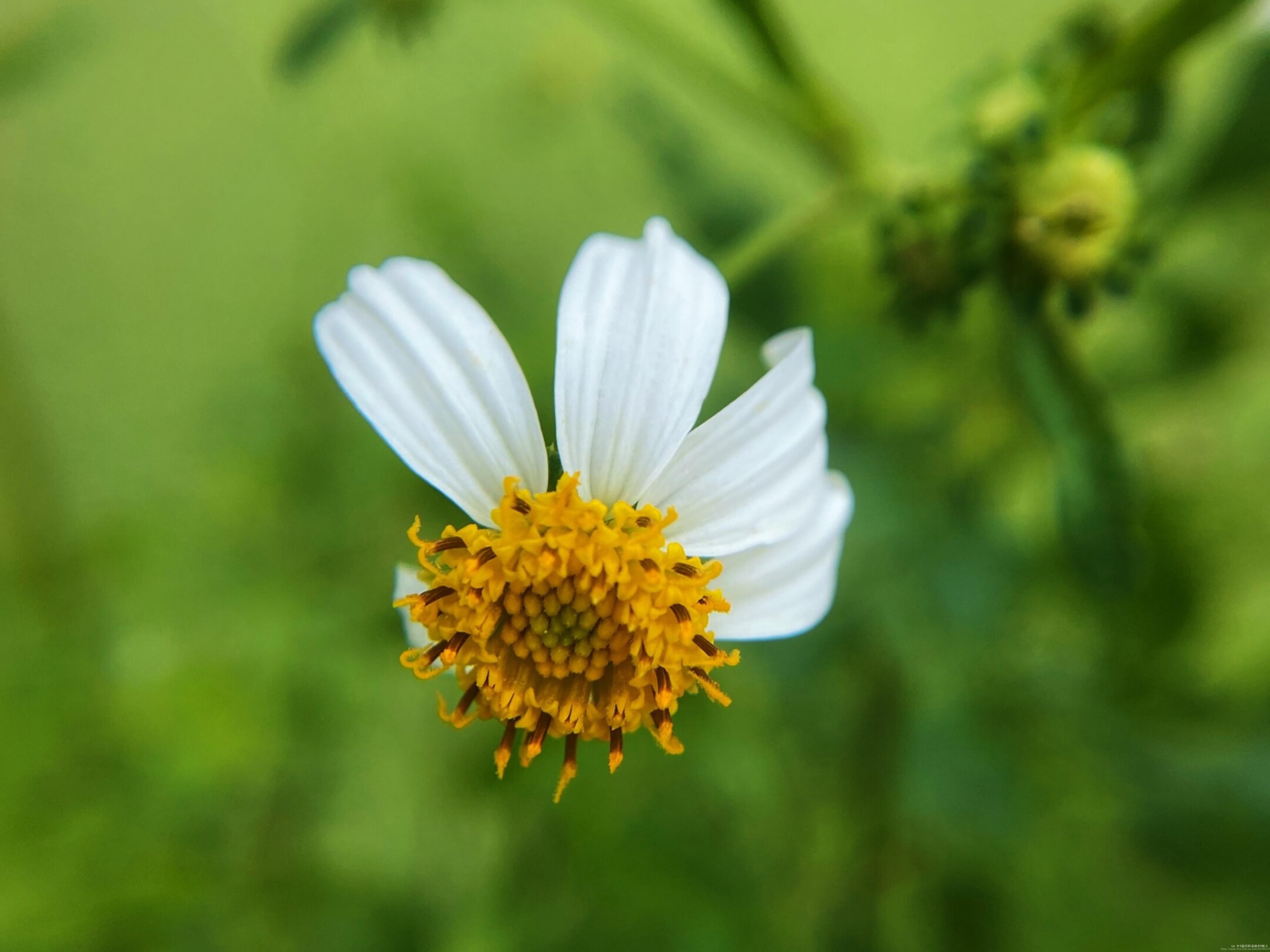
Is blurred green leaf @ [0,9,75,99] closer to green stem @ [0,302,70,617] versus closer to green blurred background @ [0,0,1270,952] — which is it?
green blurred background @ [0,0,1270,952]

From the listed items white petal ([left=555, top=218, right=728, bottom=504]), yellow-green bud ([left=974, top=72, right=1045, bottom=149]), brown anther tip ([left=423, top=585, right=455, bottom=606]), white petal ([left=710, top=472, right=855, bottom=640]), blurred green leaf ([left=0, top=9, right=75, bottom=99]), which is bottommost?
brown anther tip ([left=423, top=585, right=455, bottom=606])

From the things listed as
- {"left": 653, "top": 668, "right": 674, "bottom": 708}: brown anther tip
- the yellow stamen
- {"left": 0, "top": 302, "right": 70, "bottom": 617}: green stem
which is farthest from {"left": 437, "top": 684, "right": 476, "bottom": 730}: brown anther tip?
{"left": 0, "top": 302, "right": 70, "bottom": 617}: green stem

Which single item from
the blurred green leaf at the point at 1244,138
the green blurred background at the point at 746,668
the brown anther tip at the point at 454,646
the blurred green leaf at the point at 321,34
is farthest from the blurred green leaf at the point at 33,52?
the blurred green leaf at the point at 1244,138

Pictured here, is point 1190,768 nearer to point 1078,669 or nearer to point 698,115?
point 1078,669

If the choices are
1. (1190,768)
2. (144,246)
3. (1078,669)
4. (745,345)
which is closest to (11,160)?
(144,246)

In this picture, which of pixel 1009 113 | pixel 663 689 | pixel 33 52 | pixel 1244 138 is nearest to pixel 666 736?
pixel 663 689

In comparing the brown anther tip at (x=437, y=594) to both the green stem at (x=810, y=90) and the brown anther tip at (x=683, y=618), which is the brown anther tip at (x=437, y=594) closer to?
the brown anther tip at (x=683, y=618)

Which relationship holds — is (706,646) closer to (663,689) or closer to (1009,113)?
(663,689)
